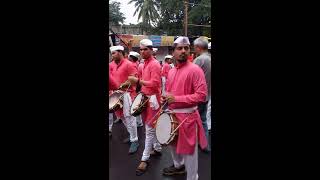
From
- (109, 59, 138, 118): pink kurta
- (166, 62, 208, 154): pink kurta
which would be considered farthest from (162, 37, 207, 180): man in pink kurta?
(109, 59, 138, 118): pink kurta

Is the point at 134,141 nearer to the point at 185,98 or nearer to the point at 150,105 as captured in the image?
the point at 150,105

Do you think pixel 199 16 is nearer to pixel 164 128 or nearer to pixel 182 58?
pixel 182 58

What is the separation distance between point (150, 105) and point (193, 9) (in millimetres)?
27136

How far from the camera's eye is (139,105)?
4.15 meters

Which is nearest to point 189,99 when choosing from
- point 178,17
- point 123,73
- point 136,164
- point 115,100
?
point 136,164

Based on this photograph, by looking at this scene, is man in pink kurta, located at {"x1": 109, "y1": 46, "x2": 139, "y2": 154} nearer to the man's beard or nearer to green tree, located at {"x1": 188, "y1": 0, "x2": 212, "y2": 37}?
the man's beard

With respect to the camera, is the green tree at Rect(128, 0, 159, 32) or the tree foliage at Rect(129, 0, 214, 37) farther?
the green tree at Rect(128, 0, 159, 32)

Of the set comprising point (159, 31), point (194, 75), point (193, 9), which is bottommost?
point (194, 75)

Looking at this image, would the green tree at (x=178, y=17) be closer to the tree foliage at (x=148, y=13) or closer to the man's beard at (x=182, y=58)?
the tree foliage at (x=148, y=13)

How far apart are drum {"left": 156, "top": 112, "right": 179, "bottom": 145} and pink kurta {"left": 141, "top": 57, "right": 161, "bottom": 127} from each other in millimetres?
984

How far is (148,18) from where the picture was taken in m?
32.9

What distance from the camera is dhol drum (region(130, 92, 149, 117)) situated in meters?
4.14

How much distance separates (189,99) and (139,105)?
123cm
